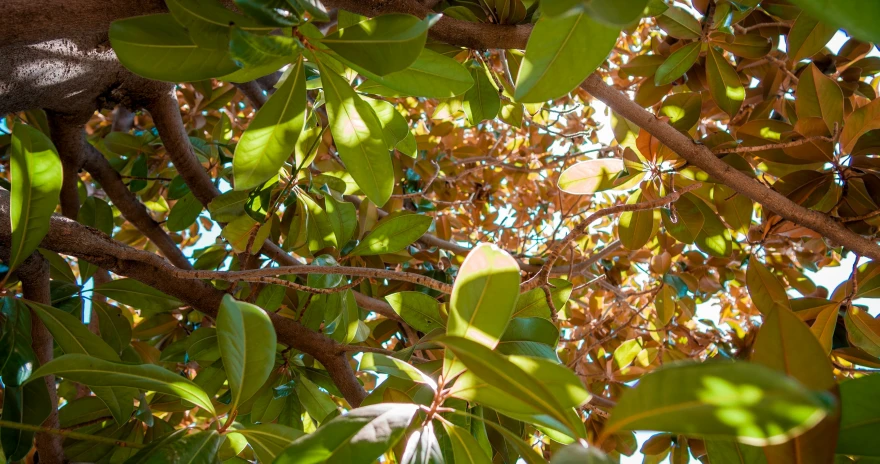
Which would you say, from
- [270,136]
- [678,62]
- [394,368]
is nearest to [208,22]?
[270,136]

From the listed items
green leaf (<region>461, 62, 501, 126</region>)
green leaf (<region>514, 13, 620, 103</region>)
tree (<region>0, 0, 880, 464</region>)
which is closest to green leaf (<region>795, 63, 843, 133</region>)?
tree (<region>0, 0, 880, 464</region>)

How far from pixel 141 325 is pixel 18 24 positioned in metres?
1.34

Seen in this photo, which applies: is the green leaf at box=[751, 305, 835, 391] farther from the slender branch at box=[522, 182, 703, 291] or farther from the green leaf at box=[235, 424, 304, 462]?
the green leaf at box=[235, 424, 304, 462]

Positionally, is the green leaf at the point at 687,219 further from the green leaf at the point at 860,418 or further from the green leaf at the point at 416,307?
the green leaf at the point at 860,418

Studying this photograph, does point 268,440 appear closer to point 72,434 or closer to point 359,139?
point 72,434

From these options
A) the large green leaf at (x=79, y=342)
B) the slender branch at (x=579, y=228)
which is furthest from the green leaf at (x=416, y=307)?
the large green leaf at (x=79, y=342)

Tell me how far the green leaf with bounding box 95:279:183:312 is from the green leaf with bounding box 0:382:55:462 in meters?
0.32

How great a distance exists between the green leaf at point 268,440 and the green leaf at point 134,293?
0.72 metres

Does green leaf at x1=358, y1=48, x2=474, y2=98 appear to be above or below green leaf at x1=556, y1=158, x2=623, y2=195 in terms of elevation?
above

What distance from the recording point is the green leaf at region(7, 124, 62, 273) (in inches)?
33.2

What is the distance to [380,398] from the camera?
1.00m

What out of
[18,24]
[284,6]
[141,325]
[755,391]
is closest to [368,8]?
[284,6]

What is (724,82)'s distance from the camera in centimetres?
148

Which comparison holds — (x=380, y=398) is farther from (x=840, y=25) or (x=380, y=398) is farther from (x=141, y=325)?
(x=141, y=325)
